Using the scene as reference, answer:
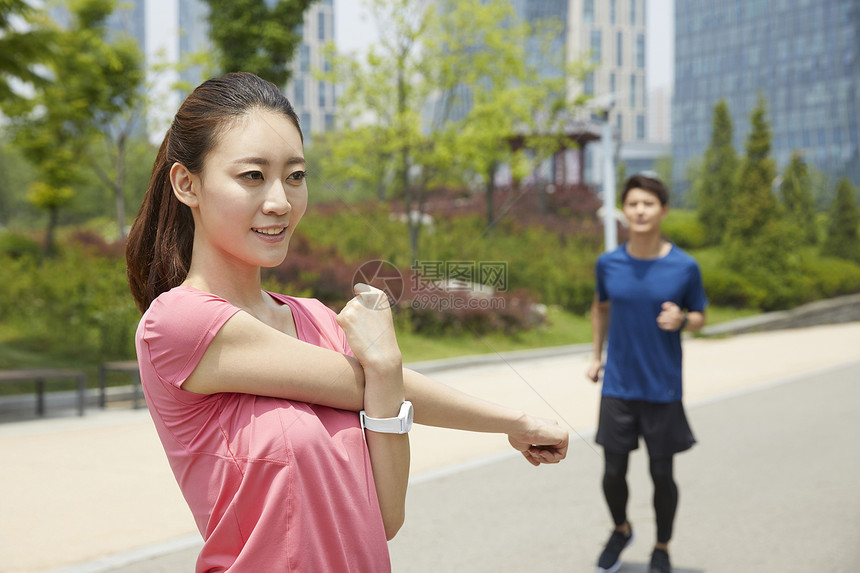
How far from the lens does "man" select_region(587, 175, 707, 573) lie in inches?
170

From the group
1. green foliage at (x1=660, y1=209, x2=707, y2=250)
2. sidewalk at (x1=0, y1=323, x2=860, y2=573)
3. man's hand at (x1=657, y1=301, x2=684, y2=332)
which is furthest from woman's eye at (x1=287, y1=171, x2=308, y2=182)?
green foliage at (x1=660, y1=209, x2=707, y2=250)

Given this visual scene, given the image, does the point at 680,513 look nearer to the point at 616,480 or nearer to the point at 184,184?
the point at 616,480

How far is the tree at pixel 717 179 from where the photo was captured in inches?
1166

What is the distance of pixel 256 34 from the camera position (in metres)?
14.5

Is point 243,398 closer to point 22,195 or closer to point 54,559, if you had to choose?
point 54,559

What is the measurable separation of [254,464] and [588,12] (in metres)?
29.3

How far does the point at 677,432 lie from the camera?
14.1ft

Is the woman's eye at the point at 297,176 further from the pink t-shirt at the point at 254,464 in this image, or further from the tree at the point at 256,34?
the tree at the point at 256,34

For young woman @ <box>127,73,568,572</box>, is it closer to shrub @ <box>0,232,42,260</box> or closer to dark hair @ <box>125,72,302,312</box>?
dark hair @ <box>125,72,302,312</box>

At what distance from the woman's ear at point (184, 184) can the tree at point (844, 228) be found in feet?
104

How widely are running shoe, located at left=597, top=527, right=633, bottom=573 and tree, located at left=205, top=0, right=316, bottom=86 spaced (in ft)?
37.1

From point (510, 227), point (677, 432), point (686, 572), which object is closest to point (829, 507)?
point (686, 572)

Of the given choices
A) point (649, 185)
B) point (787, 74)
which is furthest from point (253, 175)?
point (787, 74)

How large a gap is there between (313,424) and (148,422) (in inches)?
324
